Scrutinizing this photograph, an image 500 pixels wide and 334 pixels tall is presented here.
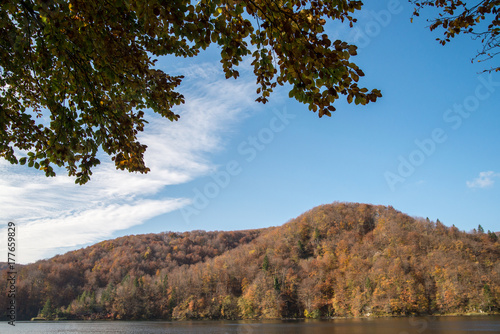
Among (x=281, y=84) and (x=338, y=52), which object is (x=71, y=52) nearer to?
(x=281, y=84)

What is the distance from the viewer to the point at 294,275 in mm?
83125

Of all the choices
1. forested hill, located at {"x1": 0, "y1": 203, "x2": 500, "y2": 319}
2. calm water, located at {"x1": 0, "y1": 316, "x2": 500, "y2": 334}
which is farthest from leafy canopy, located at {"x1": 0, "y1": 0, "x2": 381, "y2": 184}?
forested hill, located at {"x1": 0, "y1": 203, "x2": 500, "y2": 319}

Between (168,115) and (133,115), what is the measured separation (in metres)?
0.70

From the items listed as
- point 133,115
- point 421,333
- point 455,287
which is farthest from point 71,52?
point 455,287

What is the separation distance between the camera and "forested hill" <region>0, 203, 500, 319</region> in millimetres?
65750

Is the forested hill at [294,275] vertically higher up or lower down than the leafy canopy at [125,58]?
lower down

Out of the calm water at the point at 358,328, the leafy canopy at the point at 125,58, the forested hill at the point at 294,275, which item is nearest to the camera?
the leafy canopy at the point at 125,58

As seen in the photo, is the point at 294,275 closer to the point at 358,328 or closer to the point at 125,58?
the point at 358,328

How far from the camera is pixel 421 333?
3309 cm

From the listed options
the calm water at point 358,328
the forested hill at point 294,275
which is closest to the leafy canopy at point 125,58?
the calm water at point 358,328

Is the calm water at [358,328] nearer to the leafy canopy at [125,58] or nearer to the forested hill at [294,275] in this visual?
the forested hill at [294,275]

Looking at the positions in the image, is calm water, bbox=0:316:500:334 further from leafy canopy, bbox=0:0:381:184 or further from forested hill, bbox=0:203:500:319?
leafy canopy, bbox=0:0:381:184

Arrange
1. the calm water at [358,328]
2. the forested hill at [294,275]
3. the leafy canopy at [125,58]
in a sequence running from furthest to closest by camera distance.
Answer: the forested hill at [294,275], the calm water at [358,328], the leafy canopy at [125,58]

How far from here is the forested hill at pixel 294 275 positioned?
6575cm
